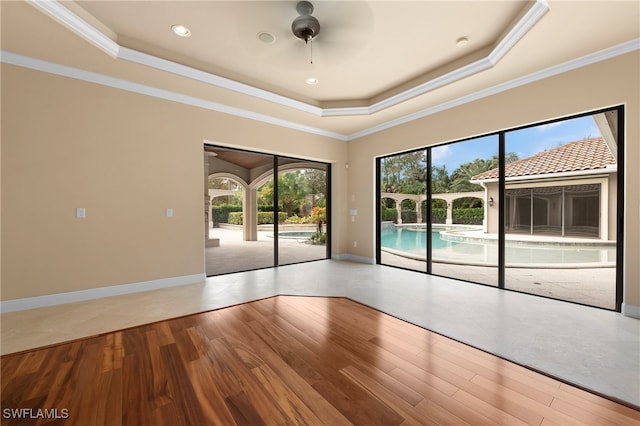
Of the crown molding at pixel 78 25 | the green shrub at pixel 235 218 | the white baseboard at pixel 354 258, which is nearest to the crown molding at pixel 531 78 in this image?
the white baseboard at pixel 354 258

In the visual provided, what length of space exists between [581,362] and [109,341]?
3.99 meters

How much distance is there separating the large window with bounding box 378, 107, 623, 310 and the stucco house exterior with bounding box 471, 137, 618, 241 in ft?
0.07

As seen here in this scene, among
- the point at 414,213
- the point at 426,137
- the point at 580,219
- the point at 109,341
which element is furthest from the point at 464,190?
the point at 109,341

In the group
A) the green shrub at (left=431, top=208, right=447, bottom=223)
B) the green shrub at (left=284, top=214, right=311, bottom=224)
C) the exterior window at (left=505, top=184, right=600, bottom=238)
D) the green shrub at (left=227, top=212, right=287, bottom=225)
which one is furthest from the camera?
the green shrub at (left=284, top=214, right=311, bottom=224)

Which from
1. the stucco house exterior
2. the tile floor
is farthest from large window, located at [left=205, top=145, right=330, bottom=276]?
the stucco house exterior

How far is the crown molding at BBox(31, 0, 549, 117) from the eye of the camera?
90.8 inches

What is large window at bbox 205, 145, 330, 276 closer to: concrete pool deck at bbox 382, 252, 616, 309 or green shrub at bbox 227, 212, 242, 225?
green shrub at bbox 227, 212, 242, 225

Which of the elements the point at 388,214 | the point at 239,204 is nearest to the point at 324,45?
the point at 388,214

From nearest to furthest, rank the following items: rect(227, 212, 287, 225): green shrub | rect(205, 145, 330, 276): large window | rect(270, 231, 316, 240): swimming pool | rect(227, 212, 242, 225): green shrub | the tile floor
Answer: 1. the tile floor
2. rect(205, 145, 330, 276): large window
3. rect(227, 212, 287, 225): green shrub
4. rect(227, 212, 242, 225): green shrub
5. rect(270, 231, 316, 240): swimming pool

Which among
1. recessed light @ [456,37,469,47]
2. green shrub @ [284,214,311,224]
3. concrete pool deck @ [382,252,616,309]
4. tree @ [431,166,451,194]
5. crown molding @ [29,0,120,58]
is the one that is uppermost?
recessed light @ [456,37,469,47]

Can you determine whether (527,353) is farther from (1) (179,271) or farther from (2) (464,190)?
(1) (179,271)

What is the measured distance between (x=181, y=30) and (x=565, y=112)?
4.71 meters

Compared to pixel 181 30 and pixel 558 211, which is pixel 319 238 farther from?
pixel 181 30

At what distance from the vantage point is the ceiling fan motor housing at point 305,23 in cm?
236
